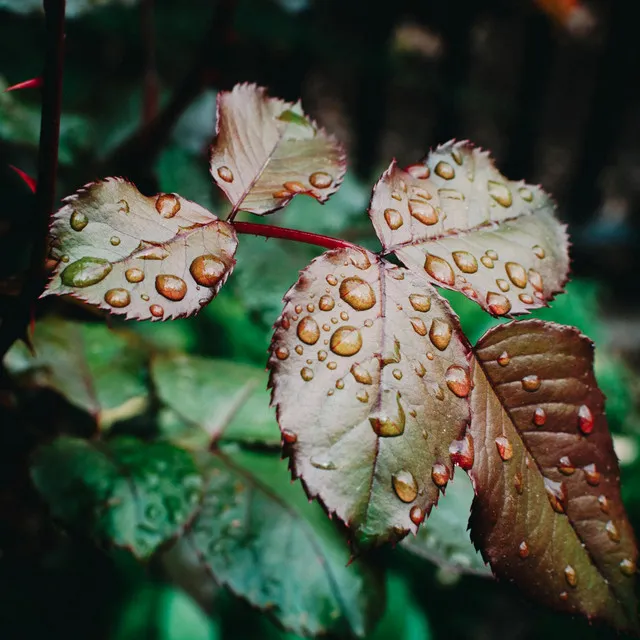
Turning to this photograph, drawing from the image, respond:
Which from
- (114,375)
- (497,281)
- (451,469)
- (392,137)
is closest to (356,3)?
(392,137)

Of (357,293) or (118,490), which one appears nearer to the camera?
(357,293)

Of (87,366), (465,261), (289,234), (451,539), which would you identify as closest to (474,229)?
(465,261)

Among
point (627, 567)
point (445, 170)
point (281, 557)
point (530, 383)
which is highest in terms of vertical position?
point (445, 170)

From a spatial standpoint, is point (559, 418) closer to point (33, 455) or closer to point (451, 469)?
point (451, 469)

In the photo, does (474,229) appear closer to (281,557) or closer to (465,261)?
(465,261)

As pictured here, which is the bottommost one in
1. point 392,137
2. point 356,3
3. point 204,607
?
point 204,607

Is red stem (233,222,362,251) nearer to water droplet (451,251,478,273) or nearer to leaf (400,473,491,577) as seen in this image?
water droplet (451,251,478,273)

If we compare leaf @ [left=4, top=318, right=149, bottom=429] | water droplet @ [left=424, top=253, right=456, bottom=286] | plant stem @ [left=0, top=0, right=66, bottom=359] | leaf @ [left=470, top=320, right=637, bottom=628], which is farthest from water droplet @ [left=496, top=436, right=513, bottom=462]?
leaf @ [left=4, top=318, right=149, bottom=429]
